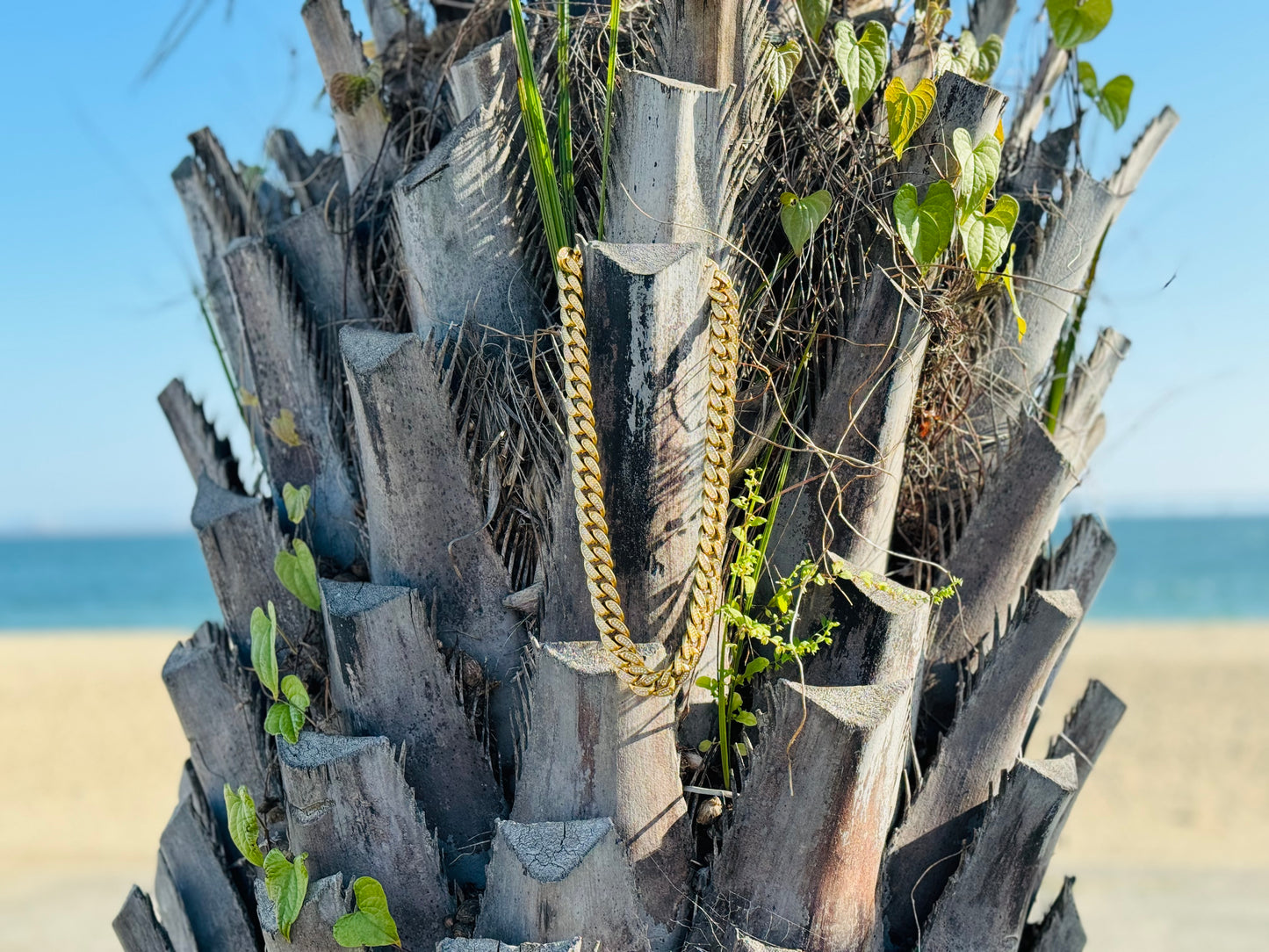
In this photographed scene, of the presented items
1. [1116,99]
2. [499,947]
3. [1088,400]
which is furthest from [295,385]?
[1116,99]

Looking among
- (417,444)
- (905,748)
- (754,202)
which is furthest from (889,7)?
(905,748)

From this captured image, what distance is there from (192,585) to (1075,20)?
39510 millimetres

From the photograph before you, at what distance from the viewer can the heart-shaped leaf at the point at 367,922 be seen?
1.15 meters

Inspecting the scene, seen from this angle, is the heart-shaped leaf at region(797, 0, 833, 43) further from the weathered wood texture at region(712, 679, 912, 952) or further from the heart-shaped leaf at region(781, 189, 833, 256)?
the weathered wood texture at region(712, 679, 912, 952)

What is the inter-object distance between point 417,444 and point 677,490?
0.38m

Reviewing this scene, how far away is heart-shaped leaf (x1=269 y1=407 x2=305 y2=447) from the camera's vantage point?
1507mm

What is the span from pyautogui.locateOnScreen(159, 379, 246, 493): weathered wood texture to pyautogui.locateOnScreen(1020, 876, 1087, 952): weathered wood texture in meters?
1.63

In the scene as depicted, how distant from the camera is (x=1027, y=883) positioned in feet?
4.35

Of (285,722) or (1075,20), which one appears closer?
(285,722)

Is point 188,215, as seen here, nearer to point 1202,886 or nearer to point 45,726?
point 1202,886

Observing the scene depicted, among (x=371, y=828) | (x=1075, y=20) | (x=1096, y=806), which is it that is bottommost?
(x=1096, y=806)

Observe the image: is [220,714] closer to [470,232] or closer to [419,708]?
[419,708]

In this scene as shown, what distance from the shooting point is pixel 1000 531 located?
57.0 inches

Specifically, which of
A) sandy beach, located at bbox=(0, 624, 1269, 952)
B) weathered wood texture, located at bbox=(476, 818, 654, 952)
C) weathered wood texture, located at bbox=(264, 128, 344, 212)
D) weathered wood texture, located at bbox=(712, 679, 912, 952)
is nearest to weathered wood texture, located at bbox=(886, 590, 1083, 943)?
weathered wood texture, located at bbox=(712, 679, 912, 952)
